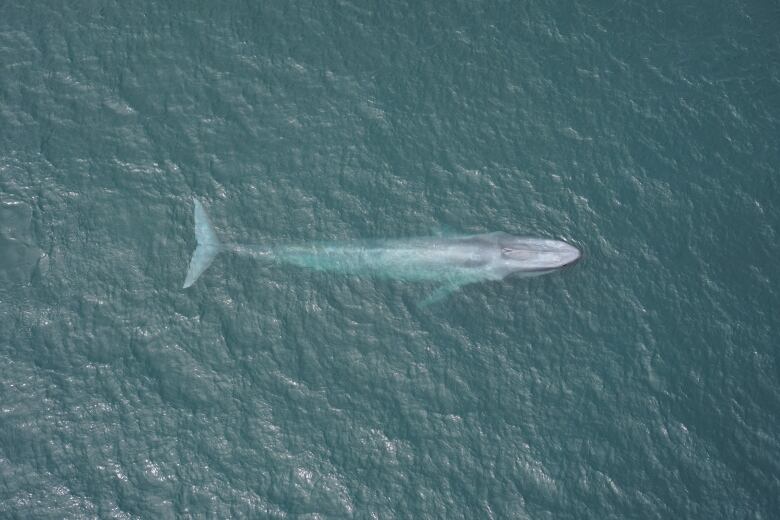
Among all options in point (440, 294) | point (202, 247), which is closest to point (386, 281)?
point (440, 294)


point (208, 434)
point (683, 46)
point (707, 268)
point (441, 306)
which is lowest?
point (208, 434)

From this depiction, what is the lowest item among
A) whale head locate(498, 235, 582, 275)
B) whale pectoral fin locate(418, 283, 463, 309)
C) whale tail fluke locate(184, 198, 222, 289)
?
whale tail fluke locate(184, 198, 222, 289)

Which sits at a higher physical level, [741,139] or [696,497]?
[741,139]

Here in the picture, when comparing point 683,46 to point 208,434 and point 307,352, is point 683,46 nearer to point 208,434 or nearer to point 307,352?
point 307,352

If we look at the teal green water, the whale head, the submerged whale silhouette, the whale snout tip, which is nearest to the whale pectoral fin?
the submerged whale silhouette

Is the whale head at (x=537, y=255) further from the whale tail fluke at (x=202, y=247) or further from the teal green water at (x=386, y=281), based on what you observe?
the whale tail fluke at (x=202, y=247)

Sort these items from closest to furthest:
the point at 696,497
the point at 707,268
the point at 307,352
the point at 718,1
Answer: the point at 696,497, the point at 307,352, the point at 707,268, the point at 718,1

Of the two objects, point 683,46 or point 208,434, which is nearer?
point 208,434

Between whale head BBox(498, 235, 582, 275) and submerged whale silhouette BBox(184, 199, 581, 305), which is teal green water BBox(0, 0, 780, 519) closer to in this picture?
submerged whale silhouette BBox(184, 199, 581, 305)

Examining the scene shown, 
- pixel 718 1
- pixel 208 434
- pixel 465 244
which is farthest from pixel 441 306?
pixel 718 1
